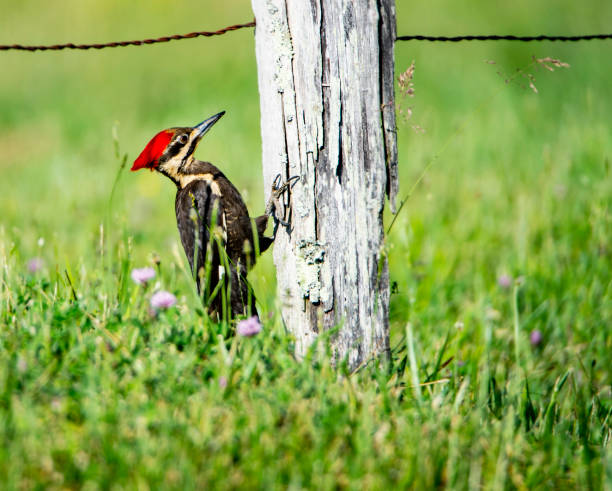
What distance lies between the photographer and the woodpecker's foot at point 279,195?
2738mm

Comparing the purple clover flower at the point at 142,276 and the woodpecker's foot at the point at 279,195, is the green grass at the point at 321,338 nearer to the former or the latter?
the purple clover flower at the point at 142,276

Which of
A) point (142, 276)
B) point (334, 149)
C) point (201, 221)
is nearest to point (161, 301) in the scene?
point (142, 276)

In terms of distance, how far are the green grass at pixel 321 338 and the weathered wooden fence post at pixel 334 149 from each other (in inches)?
6.6

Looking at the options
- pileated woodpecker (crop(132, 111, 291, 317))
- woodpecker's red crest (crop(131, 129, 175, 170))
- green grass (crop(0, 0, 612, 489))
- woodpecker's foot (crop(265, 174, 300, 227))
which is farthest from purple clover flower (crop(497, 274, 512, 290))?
woodpecker's red crest (crop(131, 129, 175, 170))

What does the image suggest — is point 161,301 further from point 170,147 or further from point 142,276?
point 170,147

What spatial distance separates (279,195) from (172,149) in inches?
69.8

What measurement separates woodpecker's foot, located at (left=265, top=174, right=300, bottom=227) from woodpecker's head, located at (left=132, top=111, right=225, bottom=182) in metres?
1.37

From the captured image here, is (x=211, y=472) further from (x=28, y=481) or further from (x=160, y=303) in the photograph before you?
(x=160, y=303)

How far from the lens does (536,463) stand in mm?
2189

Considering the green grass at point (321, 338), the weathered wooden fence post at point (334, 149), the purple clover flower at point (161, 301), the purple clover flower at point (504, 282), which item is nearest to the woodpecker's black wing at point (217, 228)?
the green grass at point (321, 338)

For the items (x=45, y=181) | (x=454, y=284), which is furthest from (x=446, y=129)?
(x=45, y=181)

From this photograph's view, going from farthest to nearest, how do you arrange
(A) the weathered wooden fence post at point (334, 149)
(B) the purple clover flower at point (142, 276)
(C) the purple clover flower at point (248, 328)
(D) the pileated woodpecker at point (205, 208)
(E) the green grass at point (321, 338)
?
(D) the pileated woodpecker at point (205, 208), (B) the purple clover flower at point (142, 276), (A) the weathered wooden fence post at point (334, 149), (C) the purple clover flower at point (248, 328), (E) the green grass at point (321, 338)

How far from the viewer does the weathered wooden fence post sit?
2.59m

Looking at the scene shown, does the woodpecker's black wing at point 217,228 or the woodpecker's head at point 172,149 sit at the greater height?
the woodpecker's head at point 172,149
